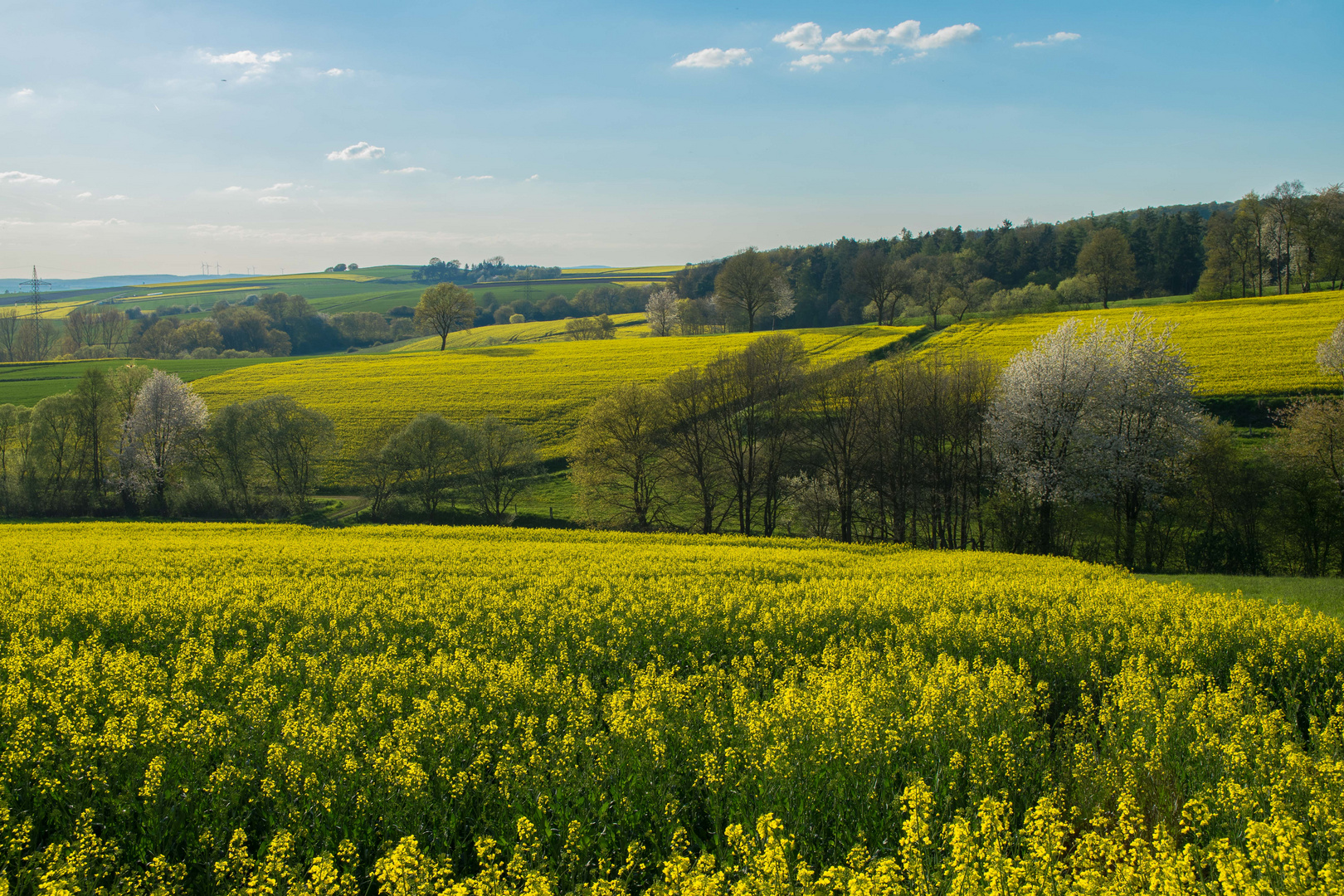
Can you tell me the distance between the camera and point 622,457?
3888 centimetres

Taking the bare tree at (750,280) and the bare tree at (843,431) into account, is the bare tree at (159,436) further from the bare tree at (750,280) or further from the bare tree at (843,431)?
the bare tree at (750,280)

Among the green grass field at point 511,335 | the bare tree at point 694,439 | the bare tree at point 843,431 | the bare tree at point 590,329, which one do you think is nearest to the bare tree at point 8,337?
the green grass field at point 511,335

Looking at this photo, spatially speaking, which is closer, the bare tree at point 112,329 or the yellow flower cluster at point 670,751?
the yellow flower cluster at point 670,751

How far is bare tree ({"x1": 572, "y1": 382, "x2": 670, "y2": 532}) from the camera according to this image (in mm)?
38656

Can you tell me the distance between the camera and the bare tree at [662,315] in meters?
100

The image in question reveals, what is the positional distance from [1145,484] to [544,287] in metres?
150

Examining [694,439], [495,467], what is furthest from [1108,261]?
[495,467]

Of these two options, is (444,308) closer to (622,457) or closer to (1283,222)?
(622,457)

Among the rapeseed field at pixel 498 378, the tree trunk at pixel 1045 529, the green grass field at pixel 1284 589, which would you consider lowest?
the tree trunk at pixel 1045 529

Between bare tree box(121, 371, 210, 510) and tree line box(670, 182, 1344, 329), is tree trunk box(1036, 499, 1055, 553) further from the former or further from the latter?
bare tree box(121, 371, 210, 510)

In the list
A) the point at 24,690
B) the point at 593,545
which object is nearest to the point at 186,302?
the point at 593,545

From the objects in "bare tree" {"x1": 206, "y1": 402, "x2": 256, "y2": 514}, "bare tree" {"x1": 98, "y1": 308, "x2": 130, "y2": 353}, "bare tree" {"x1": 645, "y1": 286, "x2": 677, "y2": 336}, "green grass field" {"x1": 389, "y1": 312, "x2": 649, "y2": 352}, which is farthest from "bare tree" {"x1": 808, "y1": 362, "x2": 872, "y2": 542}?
"bare tree" {"x1": 98, "y1": 308, "x2": 130, "y2": 353}

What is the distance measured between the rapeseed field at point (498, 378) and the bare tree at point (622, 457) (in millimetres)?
7951

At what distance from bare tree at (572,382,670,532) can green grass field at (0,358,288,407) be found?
50010mm
